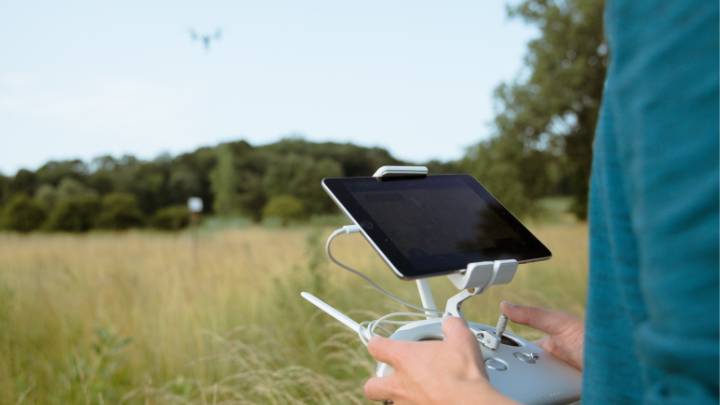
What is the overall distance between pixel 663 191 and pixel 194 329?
12.1 feet

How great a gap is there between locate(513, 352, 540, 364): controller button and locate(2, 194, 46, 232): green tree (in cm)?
2797

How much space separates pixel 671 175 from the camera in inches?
18.4

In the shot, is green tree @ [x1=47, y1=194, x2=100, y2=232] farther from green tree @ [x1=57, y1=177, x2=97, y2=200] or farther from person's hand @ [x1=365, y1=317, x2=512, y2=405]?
person's hand @ [x1=365, y1=317, x2=512, y2=405]

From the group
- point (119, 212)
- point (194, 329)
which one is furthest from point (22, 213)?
point (194, 329)

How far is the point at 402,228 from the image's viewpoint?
97 centimetres

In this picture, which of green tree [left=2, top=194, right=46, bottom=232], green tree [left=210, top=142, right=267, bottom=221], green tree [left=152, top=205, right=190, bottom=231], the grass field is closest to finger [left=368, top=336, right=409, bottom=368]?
the grass field

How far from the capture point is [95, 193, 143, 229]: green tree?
96.0 feet

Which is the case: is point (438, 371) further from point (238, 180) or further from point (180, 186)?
point (238, 180)

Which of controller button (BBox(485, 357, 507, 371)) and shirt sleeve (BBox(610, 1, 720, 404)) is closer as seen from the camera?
shirt sleeve (BBox(610, 1, 720, 404))

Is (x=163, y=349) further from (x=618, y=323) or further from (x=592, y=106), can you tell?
(x=592, y=106)

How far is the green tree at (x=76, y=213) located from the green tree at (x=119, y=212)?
1.04ft

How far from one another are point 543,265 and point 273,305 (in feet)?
11.5

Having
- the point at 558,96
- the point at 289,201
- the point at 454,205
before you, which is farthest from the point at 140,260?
the point at 289,201

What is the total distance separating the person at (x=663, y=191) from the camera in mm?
458
